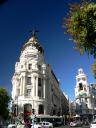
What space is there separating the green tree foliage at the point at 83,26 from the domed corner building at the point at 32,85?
67639 millimetres

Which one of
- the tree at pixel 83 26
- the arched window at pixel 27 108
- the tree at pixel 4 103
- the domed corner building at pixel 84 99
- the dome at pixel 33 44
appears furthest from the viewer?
the domed corner building at pixel 84 99

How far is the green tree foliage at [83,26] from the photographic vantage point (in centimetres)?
1562

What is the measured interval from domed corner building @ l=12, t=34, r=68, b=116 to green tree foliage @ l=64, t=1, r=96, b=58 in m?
67.6

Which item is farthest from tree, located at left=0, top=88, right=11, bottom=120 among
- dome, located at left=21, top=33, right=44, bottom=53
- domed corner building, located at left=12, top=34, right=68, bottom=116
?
dome, located at left=21, top=33, right=44, bottom=53

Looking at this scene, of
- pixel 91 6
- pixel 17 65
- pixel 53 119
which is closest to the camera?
pixel 91 6

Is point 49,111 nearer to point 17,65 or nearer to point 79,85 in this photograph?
point 17,65

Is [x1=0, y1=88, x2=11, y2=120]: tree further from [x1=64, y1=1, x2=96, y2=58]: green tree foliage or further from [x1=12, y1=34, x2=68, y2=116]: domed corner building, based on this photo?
[x1=64, y1=1, x2=96, y2=58]: green tree foliage

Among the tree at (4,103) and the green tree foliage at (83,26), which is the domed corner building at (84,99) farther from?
the green tree foliage at (83,26)

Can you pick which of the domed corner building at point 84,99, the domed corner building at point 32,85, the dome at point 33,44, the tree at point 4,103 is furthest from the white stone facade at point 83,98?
the tree at point 4,103

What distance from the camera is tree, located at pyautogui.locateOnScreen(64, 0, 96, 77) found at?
615 inches

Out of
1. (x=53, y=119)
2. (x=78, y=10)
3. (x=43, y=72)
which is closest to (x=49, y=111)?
(x=53, y=119)

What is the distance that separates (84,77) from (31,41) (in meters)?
59.3

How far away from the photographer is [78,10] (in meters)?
16.4

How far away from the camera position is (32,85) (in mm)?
88312
